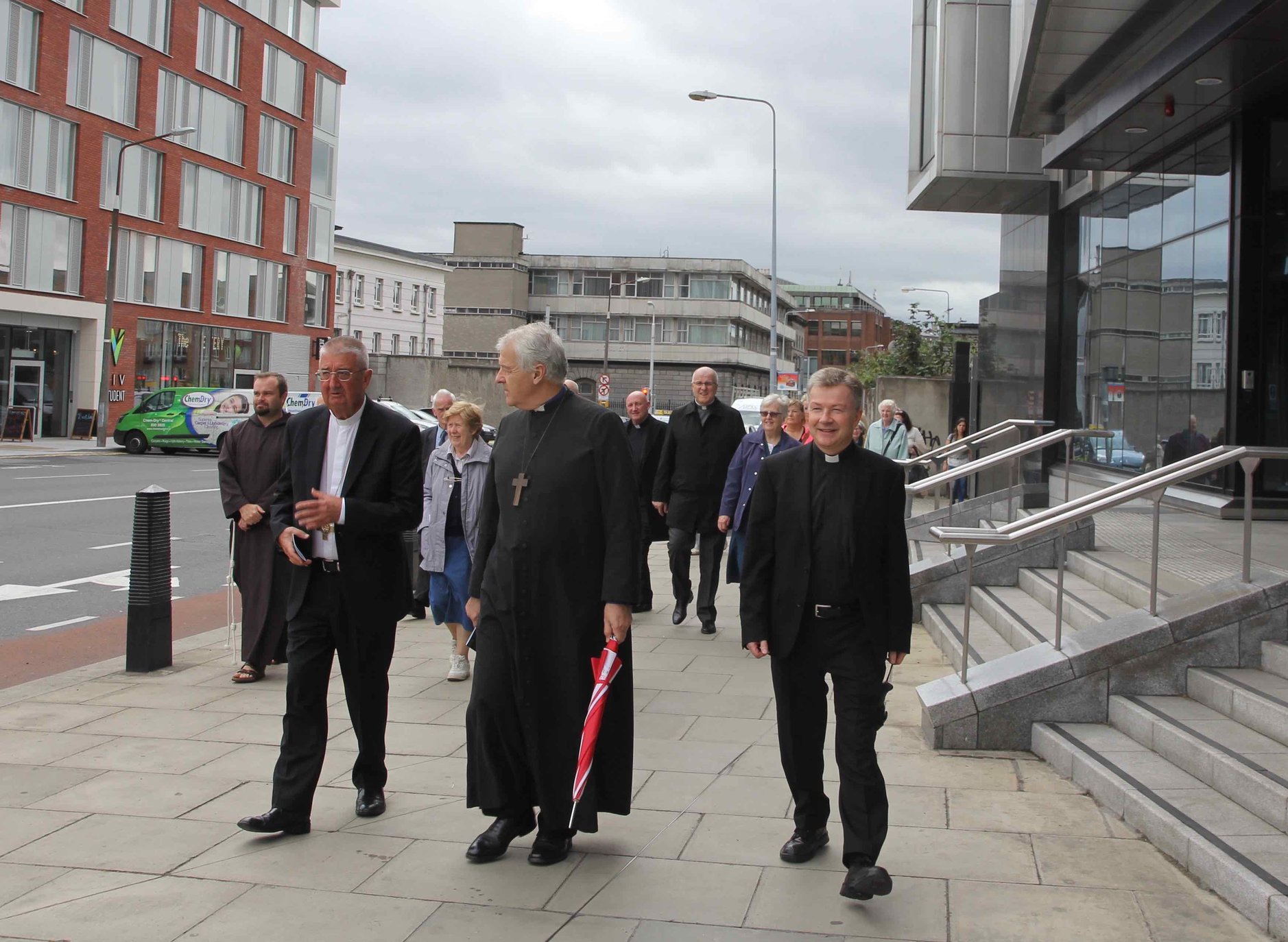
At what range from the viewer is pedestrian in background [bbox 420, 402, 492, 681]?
25.4ft

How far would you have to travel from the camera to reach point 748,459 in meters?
9.23

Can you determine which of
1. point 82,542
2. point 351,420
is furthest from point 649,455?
point 82,542

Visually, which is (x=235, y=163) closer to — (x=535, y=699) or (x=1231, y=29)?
(x=1231, y=29)

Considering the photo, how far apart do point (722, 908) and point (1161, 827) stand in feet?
5.89

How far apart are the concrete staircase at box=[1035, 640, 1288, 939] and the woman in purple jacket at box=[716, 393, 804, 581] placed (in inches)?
132

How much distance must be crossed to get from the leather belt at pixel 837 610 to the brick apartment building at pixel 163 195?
3603 centimetres

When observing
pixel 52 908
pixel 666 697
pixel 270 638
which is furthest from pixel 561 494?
pixel 270 638

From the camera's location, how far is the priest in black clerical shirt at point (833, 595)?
4309 mm

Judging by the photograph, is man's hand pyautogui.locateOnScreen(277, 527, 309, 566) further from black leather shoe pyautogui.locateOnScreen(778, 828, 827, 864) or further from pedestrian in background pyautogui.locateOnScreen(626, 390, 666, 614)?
pedestrian in background pyautogui.locateOnScreen(626, 390, 666, 614)

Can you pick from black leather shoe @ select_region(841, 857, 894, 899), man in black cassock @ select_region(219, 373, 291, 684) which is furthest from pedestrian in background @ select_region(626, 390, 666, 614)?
black leather shoe @ select_region(841, 857, 894, 899)

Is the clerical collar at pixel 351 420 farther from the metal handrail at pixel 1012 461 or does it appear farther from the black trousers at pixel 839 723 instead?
the metal handrail at pixel 1012 461

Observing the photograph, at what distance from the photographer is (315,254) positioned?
52875mm

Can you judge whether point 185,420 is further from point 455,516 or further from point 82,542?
point 455,516

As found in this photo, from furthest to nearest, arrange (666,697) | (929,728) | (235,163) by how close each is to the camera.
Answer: (235,163), (666,697), (929,728)
